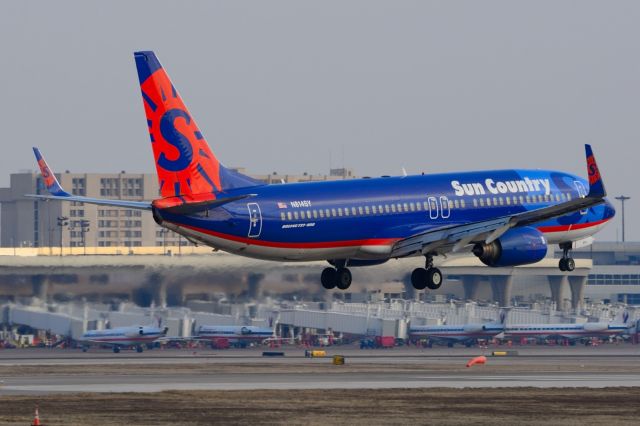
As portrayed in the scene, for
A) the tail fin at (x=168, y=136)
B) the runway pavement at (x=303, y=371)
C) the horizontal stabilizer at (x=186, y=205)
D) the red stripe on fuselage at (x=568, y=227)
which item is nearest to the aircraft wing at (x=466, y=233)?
the red stripe on fuselage at (x=568, y=227)

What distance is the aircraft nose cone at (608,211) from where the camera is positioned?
8838 centimetres

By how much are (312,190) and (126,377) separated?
2045 cm

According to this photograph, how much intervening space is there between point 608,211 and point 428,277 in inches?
530

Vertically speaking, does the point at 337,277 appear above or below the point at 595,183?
below

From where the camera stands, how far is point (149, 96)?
72.8 m

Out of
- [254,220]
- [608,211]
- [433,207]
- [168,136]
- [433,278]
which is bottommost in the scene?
[433,278]

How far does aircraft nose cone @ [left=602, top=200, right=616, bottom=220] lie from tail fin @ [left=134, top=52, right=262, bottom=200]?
26534 millimetres

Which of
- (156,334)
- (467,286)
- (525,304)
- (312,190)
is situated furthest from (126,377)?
(525,304)

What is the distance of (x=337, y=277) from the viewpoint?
270ft

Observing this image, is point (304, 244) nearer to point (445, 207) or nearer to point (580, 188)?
point (445, 207)

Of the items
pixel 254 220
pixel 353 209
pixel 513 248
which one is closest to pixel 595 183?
pixel 513 248

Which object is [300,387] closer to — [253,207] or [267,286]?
[253,207]

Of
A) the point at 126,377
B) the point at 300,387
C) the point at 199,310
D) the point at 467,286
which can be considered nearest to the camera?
the point at 300,387

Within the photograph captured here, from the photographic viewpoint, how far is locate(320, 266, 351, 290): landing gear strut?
82.3 metres
